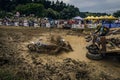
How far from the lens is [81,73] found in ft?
46.5

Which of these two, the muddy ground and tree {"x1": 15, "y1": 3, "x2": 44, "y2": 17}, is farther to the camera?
tree {"x1": 15, "y1": 3, "x2": 44, "y2": 17}

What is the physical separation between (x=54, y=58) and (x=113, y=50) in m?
3.30

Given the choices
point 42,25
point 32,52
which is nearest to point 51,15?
point 42,25

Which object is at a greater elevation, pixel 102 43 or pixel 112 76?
pixel 102 43

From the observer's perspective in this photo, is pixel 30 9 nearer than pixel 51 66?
No

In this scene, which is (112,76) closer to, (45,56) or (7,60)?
(45,56)

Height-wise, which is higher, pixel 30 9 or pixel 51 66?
pixel 51 66

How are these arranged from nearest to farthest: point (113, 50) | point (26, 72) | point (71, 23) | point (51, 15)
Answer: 1. point (26, 72)
2. point (113, 50)
3. point (71, 23)
4. point (51, 15)

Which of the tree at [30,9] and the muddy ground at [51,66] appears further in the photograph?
the tree at [30,9]

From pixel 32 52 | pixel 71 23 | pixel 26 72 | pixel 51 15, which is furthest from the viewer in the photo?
pixel 51 15

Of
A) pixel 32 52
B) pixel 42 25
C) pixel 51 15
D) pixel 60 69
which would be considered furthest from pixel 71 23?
pixel 51 15

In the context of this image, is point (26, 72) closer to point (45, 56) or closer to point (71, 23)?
point (45, 56)

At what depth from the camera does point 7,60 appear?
48.1ft

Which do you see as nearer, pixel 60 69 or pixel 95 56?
pixel 60 69
